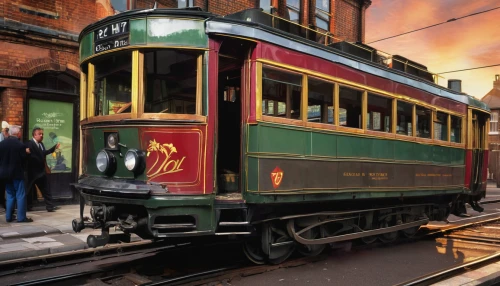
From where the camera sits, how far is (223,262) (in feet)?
18.9

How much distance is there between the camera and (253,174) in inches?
195

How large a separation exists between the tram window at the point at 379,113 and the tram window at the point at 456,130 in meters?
2.44

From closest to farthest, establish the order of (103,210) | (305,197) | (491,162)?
(103,210), (305,197), (491,162)

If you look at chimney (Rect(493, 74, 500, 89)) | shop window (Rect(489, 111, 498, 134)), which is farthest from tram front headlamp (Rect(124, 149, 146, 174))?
chimney (Rect(493, 74, 500, 89))

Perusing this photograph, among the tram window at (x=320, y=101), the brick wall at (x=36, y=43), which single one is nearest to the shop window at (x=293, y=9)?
the brick wall at (x=36, y=43)

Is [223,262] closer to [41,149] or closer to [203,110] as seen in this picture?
[203,110]

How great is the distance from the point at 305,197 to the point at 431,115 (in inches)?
148

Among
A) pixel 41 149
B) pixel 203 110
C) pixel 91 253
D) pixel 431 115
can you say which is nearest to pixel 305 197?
pixel 203 110

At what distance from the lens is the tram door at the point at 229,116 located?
5191 millimetres

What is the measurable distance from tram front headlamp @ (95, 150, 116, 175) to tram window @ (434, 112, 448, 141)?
5.88 metres

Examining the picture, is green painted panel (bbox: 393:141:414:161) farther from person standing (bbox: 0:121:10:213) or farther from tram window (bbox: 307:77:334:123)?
person standing (bbox: 0:121:10:213)

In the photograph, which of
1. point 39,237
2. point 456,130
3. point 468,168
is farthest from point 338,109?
point 39,237

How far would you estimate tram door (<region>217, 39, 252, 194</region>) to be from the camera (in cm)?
519

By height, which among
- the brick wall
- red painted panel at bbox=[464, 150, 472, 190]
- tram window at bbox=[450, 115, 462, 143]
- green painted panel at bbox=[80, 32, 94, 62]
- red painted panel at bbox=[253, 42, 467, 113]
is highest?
the brick wall
